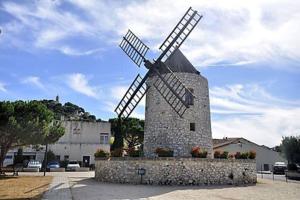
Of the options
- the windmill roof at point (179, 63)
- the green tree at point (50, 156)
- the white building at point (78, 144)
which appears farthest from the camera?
the white building at point (78, 144)

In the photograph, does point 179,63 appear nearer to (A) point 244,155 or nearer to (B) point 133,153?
(B) point 133,153

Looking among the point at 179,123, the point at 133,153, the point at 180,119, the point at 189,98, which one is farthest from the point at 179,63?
the point at 133,153

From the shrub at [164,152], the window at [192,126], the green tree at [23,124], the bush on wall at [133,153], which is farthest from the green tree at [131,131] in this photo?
the shrub at [164,152]

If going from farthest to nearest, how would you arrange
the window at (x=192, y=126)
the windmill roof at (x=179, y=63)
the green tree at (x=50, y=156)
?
the green tree at (x=50, y=156) → the windmill roof at (x=179, y=63) → the window at (x=192, y=126)

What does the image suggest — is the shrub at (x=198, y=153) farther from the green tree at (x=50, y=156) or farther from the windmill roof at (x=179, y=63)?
the green tree at (x=50, y=156)

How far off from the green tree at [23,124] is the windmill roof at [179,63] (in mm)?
10356

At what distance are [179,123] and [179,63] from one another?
4559 millimetres

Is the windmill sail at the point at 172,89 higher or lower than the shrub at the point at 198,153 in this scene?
higher

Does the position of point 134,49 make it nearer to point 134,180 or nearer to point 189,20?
point 189,20

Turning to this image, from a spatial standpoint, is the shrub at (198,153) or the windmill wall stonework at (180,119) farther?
the windmill wall stonework at (180,119)

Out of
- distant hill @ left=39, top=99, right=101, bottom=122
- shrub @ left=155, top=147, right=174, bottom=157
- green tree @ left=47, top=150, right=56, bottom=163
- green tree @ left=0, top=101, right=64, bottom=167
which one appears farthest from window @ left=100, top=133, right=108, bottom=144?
distant hill @ left=39, top=99, right=101, bottom=122

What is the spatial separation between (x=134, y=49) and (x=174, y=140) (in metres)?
7.45

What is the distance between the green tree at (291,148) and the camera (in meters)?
38.1

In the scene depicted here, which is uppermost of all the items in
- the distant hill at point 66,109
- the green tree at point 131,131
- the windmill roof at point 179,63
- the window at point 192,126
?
the distant hill at point 66,109
